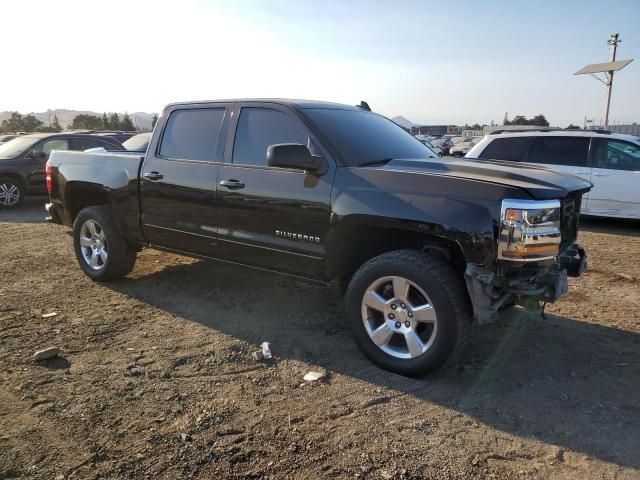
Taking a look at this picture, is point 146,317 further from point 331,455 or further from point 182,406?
point 331,455

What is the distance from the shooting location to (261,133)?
4398 mm

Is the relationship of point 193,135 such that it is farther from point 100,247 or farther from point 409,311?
point 409,311

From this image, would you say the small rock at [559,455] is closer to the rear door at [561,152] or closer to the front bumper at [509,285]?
the front bumper at [509,285]

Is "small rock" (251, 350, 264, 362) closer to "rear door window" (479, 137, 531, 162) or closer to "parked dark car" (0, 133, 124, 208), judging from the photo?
"rear door window" (479, 137, 531, 162)

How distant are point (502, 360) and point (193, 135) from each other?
331 cm

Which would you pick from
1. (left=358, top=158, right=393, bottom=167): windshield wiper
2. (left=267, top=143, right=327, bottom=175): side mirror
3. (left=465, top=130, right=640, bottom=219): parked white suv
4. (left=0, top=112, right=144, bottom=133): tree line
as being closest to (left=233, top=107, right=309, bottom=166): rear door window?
(left=267, top=143, right=327, bottom=175): side mirror

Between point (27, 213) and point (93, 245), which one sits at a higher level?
point (93, 245)

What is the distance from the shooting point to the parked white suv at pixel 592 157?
8.71 meters

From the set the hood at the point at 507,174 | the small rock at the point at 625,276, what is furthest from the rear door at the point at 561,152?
the hood at the point at 507,174

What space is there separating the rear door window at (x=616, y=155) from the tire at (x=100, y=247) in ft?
25.2

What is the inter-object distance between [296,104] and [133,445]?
277cm

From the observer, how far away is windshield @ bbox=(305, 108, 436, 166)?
4043mm

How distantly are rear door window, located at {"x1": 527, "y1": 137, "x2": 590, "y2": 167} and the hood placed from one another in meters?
5.48

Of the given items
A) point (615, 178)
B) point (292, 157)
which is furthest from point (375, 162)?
point (615, 178)
